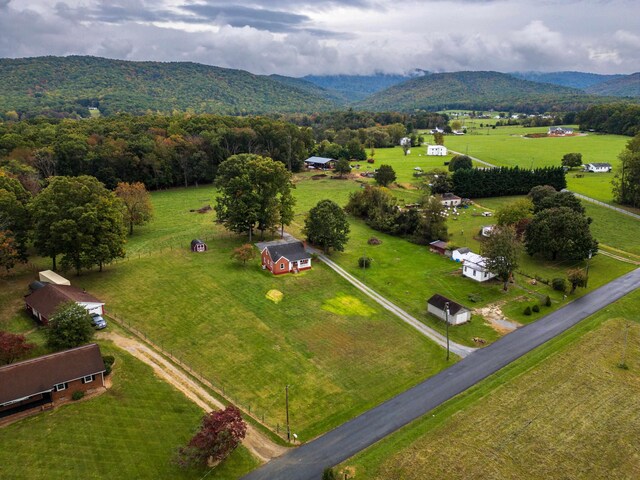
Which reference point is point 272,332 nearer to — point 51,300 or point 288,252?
point 288,252

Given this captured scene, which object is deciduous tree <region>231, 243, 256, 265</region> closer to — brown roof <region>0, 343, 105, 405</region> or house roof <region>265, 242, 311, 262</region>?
house roof <region>265, 242, 311, 262</region>

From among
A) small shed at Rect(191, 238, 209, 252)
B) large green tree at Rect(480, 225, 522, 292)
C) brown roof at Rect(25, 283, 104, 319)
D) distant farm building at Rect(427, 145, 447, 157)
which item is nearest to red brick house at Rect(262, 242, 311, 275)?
small shed at Rect(191, 238, 209, 252)

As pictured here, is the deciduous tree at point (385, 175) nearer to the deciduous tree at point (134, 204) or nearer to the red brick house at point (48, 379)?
the deciduous tree at point (134, 204)

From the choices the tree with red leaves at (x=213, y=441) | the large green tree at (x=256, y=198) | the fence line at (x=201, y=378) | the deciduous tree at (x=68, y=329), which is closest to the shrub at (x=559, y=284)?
the large green tree at (x=256, y=198)

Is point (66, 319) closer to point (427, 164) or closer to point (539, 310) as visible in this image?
point (539, 310)

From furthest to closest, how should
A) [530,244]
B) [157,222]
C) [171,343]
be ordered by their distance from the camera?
[157,222], [530,244], [171,343]

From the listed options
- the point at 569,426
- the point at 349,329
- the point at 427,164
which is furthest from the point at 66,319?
the point at 427,164
